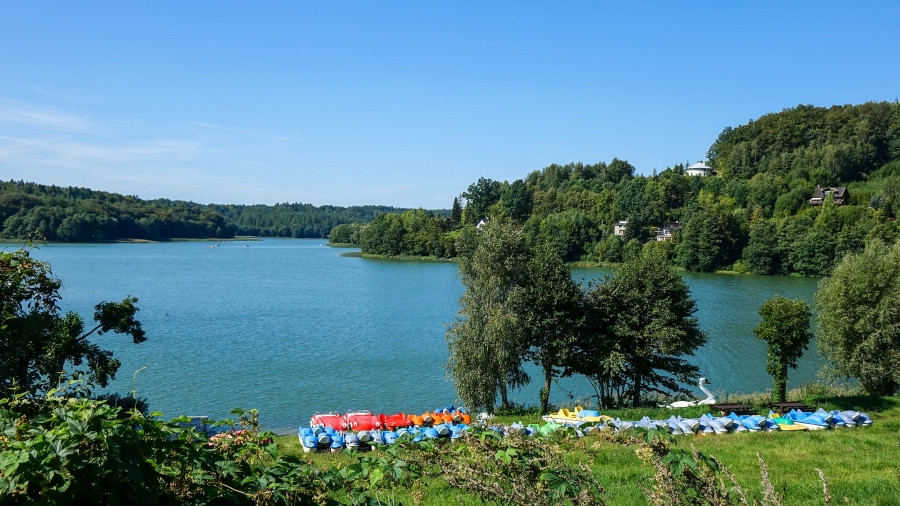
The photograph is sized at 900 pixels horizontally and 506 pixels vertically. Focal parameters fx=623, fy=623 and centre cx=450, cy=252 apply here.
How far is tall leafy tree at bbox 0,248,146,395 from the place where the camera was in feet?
19.7

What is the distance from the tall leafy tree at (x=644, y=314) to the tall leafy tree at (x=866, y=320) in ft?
15.3

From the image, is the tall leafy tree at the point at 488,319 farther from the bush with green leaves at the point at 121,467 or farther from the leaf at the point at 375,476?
the bush with green leaves at the point at 121,467

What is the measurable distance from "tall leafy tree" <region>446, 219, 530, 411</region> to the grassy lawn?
6.14 m

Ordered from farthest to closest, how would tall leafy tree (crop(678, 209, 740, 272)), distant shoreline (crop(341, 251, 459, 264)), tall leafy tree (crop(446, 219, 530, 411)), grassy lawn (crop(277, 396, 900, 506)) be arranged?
distant shoreline (crop(341, 251, 459, 264)) < tall leafy tree (crop(678, 209, 740, 272)) < tall leafy tree (crop(446, 219, 530, 411)) < grassy lawn (crop(277, 396, 900, 506))

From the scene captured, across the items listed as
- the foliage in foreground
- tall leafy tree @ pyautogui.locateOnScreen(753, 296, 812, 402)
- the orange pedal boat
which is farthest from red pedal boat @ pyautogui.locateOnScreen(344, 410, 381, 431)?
the foliage in foreground

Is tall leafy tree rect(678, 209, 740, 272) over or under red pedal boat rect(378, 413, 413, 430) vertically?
over

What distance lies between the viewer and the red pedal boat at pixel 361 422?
17.1m

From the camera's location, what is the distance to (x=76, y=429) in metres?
2.54

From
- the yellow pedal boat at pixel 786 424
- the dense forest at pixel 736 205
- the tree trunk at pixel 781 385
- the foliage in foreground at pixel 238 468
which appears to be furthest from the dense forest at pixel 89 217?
the foliage in foreground at pixel 238 468

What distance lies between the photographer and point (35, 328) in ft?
29.7

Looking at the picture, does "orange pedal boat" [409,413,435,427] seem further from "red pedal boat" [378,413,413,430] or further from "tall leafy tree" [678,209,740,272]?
"tall leafy tree" [678,209,740,272]

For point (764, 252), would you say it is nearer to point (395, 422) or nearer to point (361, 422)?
point (395, 422)

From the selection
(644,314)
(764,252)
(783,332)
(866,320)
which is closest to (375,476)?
(644,314)

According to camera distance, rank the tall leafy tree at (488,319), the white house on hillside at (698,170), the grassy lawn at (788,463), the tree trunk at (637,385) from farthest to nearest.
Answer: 1. the white house on hillside at (698,170)
2. the tree trunk at (637,385)
3. the tall leafy tree at (488,319)
4. the grassy lawn at (788,463)
